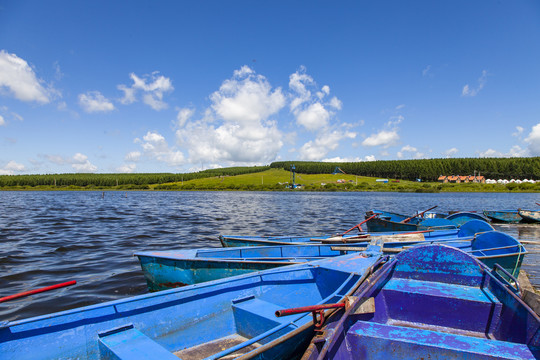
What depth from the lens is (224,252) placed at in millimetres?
10109

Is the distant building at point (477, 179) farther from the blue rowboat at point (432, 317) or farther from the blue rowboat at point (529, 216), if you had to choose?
the blue rowboat at point (432, 317)

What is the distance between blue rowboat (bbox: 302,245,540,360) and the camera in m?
3.86

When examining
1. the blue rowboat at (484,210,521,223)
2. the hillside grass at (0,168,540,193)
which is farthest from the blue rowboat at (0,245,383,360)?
the hillside grass at (0,168,540,193)

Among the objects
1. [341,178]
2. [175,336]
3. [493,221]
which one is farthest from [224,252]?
[341,178]

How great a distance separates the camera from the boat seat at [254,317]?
522cm

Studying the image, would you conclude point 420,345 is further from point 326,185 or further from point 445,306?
point 326,185

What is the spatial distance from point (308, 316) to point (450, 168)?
184711 millimetres

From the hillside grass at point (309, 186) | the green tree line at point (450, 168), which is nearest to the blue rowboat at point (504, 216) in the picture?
the hillside grass at point (309, 186)

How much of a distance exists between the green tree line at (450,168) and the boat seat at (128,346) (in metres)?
169

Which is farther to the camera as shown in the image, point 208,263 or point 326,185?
point 326,185

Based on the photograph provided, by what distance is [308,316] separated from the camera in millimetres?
4555

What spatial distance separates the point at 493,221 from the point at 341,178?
12761 centimetres

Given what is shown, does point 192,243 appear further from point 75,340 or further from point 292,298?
point 75,340

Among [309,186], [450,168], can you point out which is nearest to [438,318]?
[309,186]
